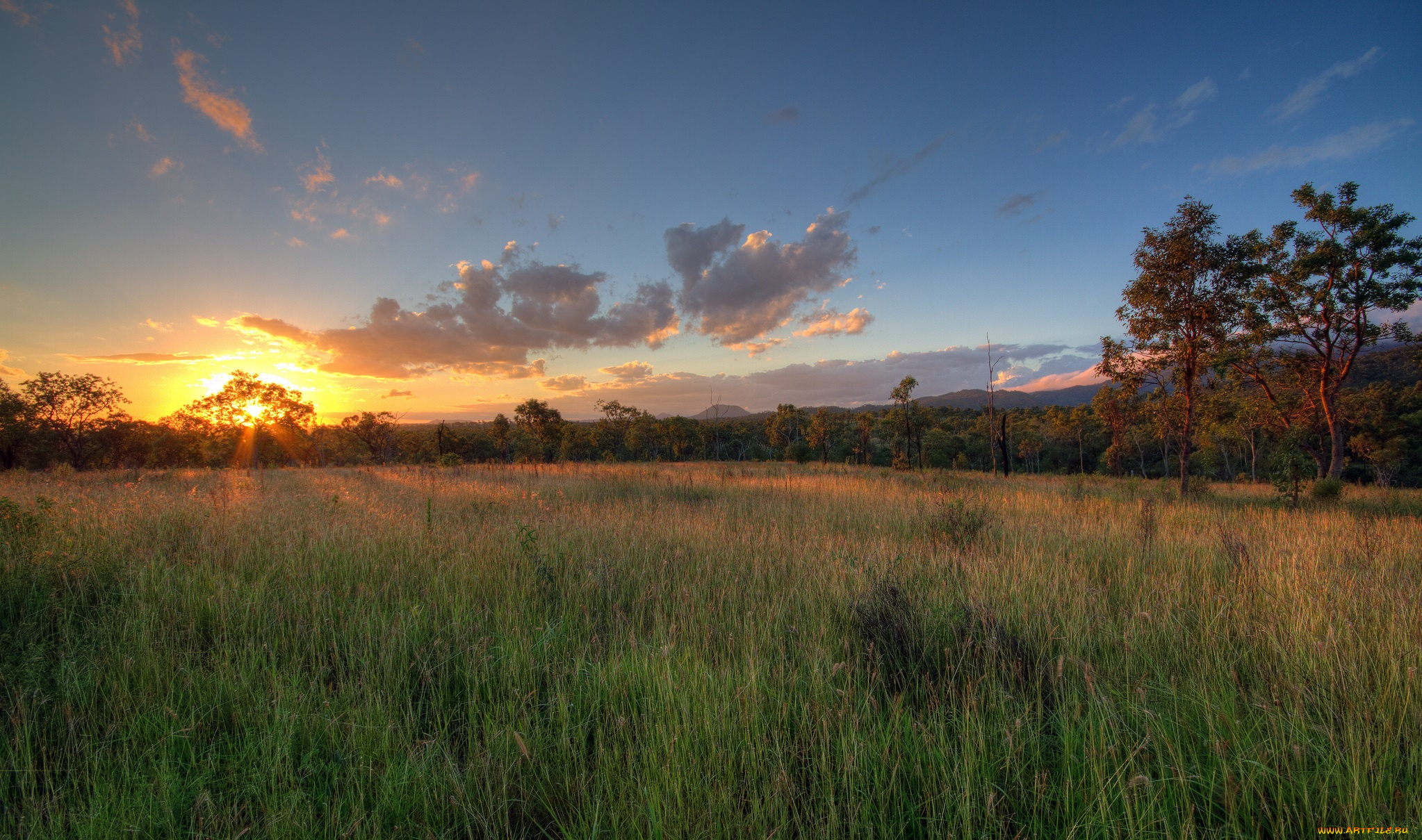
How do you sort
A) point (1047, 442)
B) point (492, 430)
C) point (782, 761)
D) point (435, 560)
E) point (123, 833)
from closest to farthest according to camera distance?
1. point (123, 833)
2. point (782, 761)
3. point (435, 560)
4. point (492, 430)
5. point (1047, 442)

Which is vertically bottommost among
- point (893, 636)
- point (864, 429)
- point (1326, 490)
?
Answer: point (1326, 490)

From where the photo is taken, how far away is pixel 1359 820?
1703 millimetres

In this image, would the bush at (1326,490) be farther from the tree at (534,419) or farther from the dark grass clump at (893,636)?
the tree at (534,419)

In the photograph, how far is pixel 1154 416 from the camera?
17438mm

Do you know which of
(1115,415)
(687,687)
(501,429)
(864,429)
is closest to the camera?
(687,687)

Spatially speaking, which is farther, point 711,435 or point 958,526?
point 711,435

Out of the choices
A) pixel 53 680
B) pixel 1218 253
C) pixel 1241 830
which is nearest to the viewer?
pixel 1241 830

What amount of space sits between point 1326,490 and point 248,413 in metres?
55.7

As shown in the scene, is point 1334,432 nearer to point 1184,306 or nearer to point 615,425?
point 1184,306

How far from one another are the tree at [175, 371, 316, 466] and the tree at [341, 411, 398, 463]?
435cm

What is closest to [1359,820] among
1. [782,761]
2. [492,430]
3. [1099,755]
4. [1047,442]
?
[1099,755]

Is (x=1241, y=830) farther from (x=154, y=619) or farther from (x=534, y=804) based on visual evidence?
(x=154, y=619)

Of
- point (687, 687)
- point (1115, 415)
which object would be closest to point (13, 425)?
point (687, 687)

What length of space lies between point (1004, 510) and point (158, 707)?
11.2m
